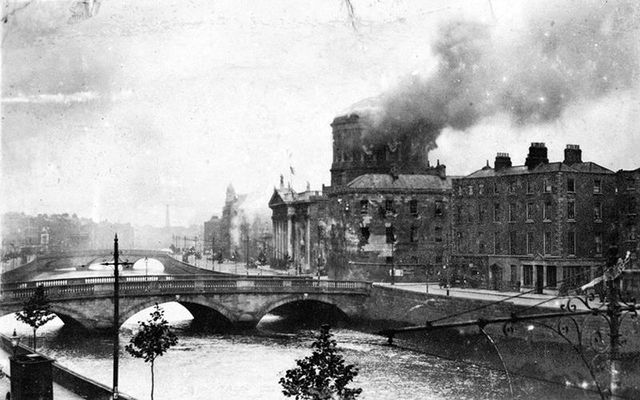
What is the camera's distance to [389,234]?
2377 inches

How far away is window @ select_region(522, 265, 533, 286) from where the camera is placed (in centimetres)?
4600

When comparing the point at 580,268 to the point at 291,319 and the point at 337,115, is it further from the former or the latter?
the point at 337,115

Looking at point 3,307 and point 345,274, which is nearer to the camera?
point 3,307

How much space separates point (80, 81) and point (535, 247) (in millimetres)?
29004

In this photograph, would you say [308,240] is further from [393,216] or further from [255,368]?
[255,368]

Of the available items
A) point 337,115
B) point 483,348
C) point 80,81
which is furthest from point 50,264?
point 483,348

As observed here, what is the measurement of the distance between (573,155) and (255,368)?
22.7 metres

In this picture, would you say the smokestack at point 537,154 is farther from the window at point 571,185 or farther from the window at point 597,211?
Answer: the window at point 597,211

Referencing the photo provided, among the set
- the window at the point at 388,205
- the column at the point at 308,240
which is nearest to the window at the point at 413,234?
the window at the point at 388,205

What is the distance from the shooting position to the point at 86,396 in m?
23.5

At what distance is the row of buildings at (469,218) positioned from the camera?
1670 inches

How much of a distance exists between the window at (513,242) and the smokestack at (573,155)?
6.47 m

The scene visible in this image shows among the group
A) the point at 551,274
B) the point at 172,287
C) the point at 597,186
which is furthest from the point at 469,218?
the point at 172,287

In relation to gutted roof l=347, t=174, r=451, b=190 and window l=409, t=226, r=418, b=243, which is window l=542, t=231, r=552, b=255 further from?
gutted roof l=347, t=174, r=451, b=190
